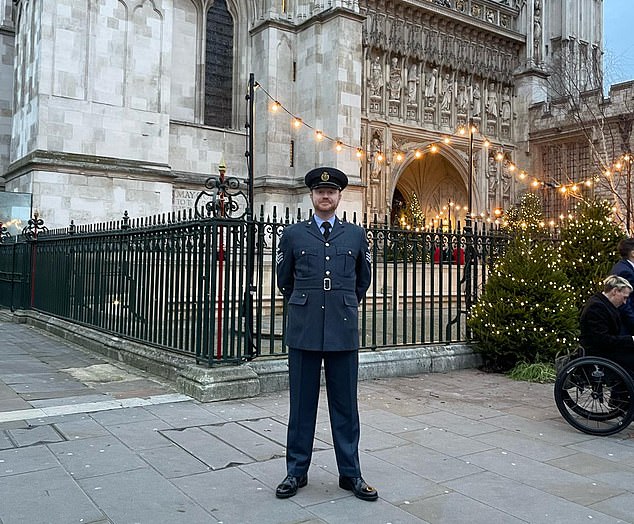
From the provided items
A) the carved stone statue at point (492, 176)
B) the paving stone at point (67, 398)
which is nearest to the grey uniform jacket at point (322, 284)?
the paving stone at point (67, 398)

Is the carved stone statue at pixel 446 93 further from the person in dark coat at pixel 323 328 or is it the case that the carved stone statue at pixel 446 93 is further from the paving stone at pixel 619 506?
the paving stone at pixel 619 506

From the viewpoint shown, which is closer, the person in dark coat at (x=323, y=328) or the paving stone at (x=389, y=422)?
the person in dark coat at (x=323, y=328)

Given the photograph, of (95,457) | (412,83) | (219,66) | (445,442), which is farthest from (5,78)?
(445,442)

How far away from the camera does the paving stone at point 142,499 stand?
340 centimetres

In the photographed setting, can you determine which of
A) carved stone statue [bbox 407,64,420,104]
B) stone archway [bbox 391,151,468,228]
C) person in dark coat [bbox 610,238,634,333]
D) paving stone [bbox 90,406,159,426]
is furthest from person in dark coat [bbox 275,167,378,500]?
stone archway [bbox 391,151,468,228]

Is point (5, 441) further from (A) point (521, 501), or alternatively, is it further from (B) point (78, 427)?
(A) point (521, 501)

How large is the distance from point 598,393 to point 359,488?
9.01ft

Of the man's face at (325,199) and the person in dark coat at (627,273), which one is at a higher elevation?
the man's face at (325,199)

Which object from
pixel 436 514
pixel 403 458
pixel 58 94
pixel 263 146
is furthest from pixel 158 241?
pixel 263 146

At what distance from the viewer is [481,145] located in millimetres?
28703

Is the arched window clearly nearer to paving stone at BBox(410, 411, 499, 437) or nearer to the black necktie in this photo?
paving stone at BBox(410, 411, 499, 437)

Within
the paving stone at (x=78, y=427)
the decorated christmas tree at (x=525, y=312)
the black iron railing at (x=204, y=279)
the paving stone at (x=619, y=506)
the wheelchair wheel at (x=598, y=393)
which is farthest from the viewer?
the decorated christmas tree at (x=525, y=312)

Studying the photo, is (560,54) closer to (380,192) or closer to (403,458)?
(380,192)

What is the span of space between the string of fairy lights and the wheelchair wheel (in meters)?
12.4
